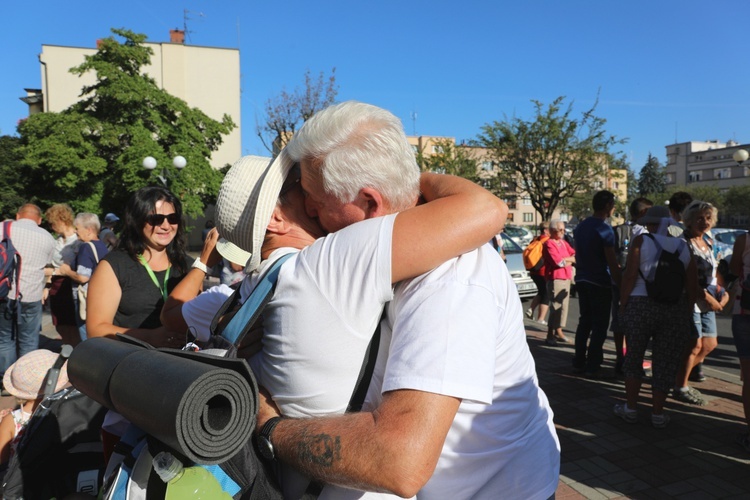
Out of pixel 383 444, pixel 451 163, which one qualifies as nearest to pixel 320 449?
pixel 383 444

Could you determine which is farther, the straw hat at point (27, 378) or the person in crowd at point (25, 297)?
the person in crowd at point (25, 297)

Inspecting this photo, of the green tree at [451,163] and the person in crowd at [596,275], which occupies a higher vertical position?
the green tree at [451,163]

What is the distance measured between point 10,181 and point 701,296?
39.4 meters

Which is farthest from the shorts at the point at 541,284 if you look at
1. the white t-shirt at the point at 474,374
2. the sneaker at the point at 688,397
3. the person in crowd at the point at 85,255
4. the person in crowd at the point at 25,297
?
the white t-shirt at the point at 474,374

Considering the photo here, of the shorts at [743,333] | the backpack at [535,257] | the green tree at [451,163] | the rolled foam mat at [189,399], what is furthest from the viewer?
the green tree at [451,163]

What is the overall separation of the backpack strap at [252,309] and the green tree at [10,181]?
35.2 metres

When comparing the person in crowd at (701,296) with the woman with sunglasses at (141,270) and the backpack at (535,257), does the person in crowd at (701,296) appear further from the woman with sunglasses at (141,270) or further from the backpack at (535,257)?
the woman with sunglasses at (141,270)

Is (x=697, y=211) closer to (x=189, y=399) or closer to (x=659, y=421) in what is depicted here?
(x=659, y=421)

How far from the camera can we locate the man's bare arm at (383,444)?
3.47 feet

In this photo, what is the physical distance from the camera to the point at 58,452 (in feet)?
7.79

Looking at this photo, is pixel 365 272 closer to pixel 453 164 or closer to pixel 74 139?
pixel 74 139

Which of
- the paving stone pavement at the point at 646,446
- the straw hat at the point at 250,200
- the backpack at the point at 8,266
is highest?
the straw hat at the point at 250,200

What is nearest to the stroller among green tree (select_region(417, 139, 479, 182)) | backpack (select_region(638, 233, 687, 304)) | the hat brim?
the hat brim

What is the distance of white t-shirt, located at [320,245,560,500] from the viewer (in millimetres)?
1127
